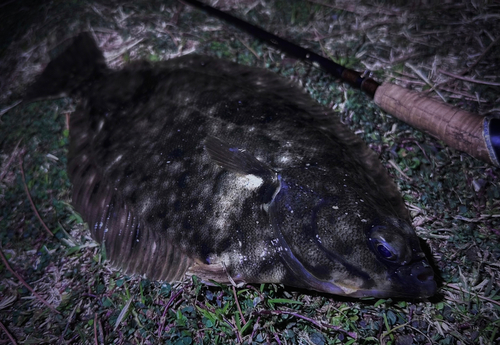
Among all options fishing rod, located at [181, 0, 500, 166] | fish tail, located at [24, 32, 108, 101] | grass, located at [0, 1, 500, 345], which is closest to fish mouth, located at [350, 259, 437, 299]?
grass, located at [0, 1, 500, 345]

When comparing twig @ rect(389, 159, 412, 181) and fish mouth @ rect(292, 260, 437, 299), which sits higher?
fish mouth @ rect(292, 260, 437, 299)

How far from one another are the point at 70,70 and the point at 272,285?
2.72m

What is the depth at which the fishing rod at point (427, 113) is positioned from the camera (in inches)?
80.6

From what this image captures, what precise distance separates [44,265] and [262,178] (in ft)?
6.60

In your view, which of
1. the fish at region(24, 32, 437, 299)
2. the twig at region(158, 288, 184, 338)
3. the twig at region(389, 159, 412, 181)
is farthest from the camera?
the twig at region(389, 159, 412, 181)

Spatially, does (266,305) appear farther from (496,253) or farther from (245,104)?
(496,253)

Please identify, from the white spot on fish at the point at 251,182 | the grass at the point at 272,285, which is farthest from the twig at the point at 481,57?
the white spot on fish at the point at 251,182

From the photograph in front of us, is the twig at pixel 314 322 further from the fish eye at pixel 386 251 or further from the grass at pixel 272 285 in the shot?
the fish eye at pixel 386 251

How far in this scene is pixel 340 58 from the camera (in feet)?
10.5

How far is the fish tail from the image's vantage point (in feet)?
9.96

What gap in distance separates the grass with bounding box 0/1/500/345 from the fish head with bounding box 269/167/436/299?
39 centimetres

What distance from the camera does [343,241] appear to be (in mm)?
1750

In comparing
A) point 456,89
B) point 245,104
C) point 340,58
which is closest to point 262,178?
point 245,104

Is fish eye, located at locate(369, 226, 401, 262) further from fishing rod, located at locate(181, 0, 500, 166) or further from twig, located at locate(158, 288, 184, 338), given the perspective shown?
twig, located at locate(158, 288, 184, 338)
